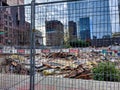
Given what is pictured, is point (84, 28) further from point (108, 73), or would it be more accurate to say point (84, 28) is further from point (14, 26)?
point (108, 73)

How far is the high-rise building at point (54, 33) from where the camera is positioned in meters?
3.63

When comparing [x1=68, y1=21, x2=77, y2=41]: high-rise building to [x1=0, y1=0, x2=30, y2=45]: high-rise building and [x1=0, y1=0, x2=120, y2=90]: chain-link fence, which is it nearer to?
[x1=0, y1=0, x2=120, y2=90]: chain-link fence

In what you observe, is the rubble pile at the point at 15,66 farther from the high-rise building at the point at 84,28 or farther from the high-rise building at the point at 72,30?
the high-rise building at the point at 84,28

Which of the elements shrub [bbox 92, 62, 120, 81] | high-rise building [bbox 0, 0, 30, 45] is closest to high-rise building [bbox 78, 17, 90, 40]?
high-rise building [bbox 0, 0, 30, 45]

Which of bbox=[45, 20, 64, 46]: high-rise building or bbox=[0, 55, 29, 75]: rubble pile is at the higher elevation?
bbox=[45, 20, 64, 46]: high-rise building

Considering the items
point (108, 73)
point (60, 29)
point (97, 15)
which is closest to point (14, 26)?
point (60, 29)

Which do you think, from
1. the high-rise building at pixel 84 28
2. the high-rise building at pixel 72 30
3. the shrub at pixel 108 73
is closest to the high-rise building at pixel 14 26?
the high-rise building at pixel 72 30

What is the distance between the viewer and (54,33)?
367cm

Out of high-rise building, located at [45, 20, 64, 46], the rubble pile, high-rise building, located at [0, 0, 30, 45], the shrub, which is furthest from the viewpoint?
the rubble pile

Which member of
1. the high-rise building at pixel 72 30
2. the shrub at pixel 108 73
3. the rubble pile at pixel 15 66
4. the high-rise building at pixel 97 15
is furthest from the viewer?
the rubble pile at pixel 15 66

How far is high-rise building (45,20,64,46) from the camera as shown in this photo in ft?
11.9

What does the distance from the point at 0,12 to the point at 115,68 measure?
3.80 m

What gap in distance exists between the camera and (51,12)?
148 inches

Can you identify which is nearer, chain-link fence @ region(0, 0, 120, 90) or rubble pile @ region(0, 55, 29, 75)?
chain-link fence @ region(0, 0, 120, 90)
